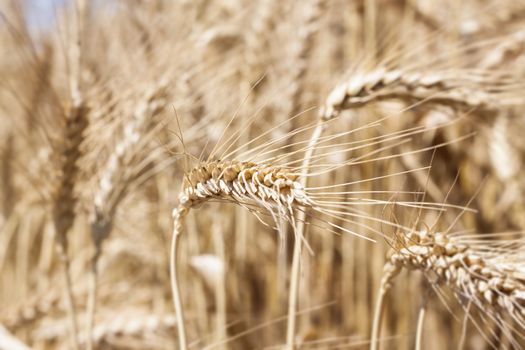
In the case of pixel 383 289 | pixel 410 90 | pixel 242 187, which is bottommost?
pixel 383 289

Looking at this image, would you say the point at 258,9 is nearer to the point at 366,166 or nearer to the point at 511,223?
the point at 366,166

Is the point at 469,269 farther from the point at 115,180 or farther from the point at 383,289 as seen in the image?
the point at 115,180

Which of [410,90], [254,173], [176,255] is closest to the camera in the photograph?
[254,173]

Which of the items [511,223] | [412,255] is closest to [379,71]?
[412,255]

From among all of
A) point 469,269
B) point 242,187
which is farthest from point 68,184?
point 469,269

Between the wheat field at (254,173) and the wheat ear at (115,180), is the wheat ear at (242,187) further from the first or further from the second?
the wheat ear at (115,180)

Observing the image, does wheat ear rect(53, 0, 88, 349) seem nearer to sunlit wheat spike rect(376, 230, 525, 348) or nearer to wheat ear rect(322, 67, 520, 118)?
wheat ear rect(322, 67, 520, 118)

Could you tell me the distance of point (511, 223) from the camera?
5.60ft

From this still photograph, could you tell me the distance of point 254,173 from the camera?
0.61m

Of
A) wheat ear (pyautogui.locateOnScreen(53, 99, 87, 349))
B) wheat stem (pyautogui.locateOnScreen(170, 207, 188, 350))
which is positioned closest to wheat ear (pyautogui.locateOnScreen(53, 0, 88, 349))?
wheat ear (pyautogui.locateOnScreen(53, 99, 87, 349))

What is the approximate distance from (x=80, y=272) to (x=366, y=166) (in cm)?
99

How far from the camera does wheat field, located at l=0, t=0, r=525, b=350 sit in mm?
929

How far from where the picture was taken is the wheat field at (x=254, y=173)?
0.93 meters

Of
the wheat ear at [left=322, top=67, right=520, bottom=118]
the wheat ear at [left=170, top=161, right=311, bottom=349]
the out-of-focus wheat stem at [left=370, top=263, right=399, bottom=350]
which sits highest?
the wheat ear at [left=322, top=67, right=520, bottom=118]
